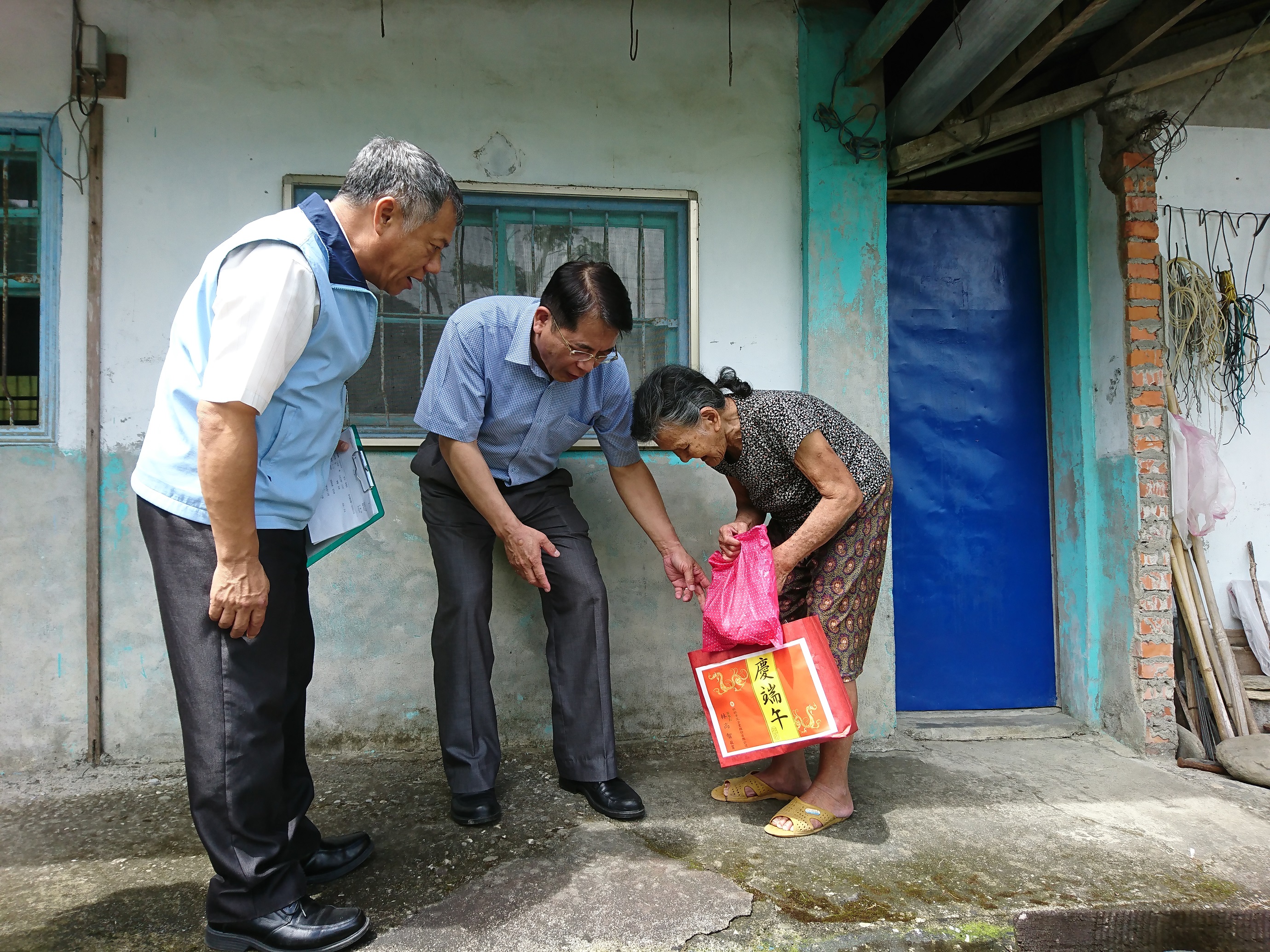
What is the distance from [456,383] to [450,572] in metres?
0.61

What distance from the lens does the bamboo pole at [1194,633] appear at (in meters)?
3.39

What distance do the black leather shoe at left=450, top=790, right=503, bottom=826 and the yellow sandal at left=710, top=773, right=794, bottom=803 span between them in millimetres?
728

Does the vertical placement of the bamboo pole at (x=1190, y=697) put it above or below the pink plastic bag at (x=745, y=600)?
below

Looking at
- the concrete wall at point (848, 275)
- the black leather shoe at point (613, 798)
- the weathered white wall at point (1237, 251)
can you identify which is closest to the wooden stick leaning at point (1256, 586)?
the weathered white wall at point (1237, 251)

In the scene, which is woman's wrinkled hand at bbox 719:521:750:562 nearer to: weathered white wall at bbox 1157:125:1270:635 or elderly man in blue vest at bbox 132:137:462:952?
elderly man in blue vest at bbox 132:137:462:952

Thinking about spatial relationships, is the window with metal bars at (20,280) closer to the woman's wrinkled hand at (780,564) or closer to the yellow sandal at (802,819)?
the woman's wrinkled hand at (780,564)

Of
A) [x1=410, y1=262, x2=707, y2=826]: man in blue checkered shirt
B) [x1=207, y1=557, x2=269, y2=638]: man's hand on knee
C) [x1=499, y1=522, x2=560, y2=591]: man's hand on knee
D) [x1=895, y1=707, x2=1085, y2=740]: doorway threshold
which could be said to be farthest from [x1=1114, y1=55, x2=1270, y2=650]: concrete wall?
[x1=207, y1=557, x2=269, y2=638]: man's hand on knee

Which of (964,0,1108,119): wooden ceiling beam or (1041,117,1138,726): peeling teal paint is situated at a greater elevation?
(964,0,1108,119): wooden ceiling beam

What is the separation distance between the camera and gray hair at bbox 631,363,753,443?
8.16 feet

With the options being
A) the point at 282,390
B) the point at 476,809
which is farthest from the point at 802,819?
the point at 282,390

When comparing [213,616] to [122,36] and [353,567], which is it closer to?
[353,567]

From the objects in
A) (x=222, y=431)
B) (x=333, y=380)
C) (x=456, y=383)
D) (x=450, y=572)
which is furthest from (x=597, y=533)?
(x=222, y=431)

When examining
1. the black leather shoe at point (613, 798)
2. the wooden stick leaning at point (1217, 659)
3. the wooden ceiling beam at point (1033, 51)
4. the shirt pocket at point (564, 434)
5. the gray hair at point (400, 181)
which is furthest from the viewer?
the wooden stick leaning at point (1217, 659)

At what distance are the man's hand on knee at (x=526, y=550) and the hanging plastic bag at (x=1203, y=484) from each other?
9.12 feet
